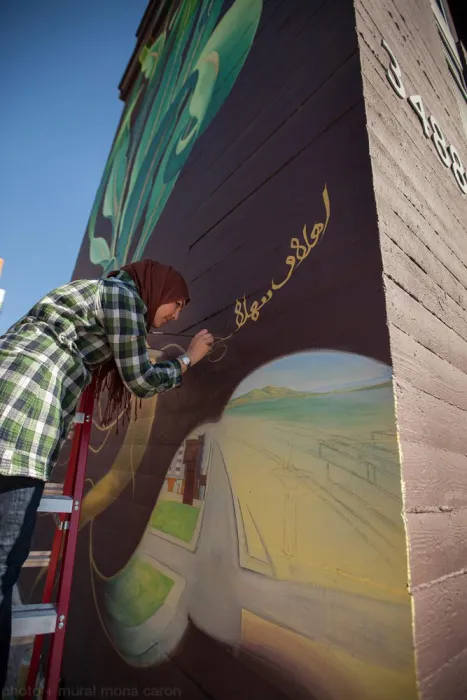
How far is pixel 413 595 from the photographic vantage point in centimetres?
85

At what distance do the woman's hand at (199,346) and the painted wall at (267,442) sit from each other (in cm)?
8

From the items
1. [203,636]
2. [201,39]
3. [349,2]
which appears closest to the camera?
[203,636]

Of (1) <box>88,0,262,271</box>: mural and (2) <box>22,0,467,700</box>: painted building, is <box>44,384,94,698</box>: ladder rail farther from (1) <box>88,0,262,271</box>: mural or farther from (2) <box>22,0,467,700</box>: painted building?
(1) <box>88,0,262,271</box>: mural

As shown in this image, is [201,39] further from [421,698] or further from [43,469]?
[421,698]

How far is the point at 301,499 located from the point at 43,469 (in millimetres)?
789

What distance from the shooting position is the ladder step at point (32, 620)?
1.31m

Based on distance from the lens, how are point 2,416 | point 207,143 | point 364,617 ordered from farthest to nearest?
point 207,143, point 2,416, point 364,617

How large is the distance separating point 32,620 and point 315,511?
111 centimetres

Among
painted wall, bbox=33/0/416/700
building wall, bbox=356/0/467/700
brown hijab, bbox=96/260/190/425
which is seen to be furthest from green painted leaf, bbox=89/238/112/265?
building wall, bbox=356/0/467/700

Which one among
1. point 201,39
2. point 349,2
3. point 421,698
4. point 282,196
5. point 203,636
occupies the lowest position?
point 203,636

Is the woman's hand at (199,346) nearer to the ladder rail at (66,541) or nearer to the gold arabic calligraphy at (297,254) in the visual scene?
the gold arabic calligraphy at (297,254)

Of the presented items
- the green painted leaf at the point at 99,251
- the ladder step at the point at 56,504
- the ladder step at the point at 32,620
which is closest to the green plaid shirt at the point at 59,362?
the ladder step at the point at 56,504

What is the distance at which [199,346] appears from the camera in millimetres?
1690

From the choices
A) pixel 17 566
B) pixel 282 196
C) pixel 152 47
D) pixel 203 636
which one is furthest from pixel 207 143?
pixel 152 47
